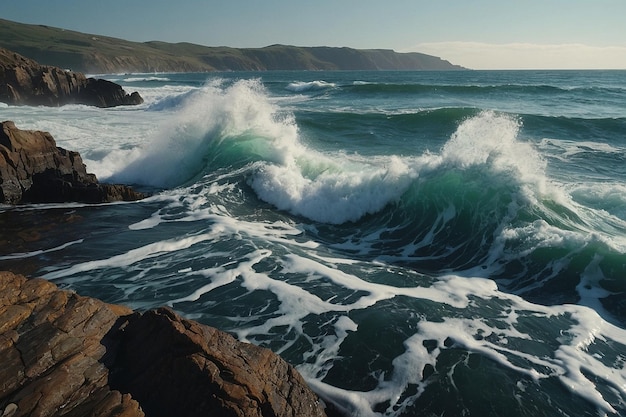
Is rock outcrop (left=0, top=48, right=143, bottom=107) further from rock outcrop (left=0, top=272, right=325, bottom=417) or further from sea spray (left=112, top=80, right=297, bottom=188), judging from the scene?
rock outcrop (left=0, top=272, right=325, bottom=417)

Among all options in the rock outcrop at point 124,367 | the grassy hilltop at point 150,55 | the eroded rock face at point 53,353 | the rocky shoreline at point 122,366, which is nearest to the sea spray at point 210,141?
the eroded rock face at point 53,353

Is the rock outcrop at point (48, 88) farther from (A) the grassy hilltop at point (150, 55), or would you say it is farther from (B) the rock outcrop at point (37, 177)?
(A) the grassy hilltop at point (150, 55)

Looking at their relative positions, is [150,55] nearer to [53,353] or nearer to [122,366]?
[53,353]

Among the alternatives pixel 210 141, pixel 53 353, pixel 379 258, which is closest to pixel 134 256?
pixel 53 353

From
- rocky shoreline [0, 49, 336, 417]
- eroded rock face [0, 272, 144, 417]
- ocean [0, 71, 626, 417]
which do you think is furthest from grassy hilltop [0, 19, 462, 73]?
rocky shoreline [0, 49, 336, 417]

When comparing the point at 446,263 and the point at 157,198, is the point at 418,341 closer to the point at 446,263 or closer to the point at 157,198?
the point at 446,263

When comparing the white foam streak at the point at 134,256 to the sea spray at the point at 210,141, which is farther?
the sea spray at the point at 210,141
